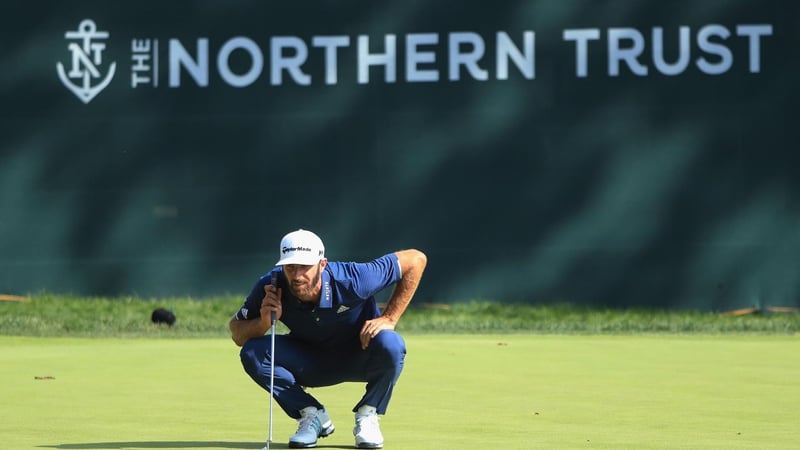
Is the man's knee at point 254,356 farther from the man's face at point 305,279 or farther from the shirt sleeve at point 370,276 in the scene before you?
the shirt sleeve at point 370,276

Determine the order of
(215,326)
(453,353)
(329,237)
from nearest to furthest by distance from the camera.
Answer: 1. (453,353)
2. (215,326)
3. (329,237)

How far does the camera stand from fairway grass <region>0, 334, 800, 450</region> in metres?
7.50

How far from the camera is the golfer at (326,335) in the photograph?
7.17 m

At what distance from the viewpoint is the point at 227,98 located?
16719 mm

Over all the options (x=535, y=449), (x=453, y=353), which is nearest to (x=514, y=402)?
(x=535, y=449)

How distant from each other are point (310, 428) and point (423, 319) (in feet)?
29.0

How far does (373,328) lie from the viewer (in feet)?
23.9

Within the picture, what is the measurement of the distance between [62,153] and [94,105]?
0.61 meters

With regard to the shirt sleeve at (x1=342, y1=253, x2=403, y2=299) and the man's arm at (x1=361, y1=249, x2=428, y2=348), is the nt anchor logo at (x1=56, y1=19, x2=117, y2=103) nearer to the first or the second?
the man's arm at (x1=361, y1=249, x2=428, y2=348)

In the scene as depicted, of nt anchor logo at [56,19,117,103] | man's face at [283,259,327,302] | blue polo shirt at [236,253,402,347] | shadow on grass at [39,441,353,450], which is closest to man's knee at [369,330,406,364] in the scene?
blue polo shirt at [236,253,402,347]

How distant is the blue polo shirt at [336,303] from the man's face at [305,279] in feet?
0.17

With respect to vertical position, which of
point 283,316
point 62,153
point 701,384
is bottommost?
point 701,384

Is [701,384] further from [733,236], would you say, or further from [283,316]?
[733,236]

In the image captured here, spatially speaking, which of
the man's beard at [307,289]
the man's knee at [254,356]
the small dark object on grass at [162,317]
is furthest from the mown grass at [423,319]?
the man's beard at [307,289]
